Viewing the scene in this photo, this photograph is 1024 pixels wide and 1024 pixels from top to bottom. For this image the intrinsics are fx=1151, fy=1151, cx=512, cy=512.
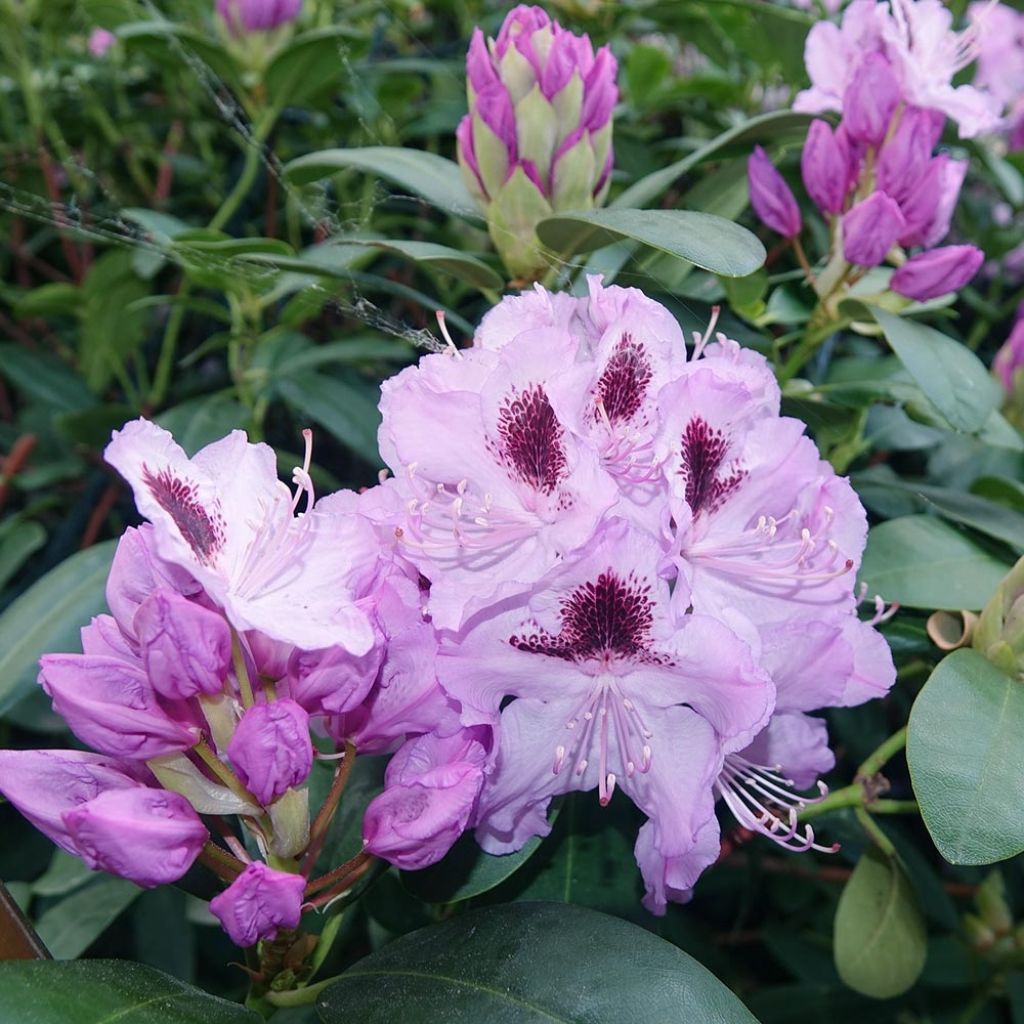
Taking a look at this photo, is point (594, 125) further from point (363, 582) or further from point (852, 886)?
point (852, 886)

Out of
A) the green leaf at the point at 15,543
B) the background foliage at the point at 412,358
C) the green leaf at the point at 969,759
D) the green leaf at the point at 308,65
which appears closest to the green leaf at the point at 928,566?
the background foliage at the point at 412,358

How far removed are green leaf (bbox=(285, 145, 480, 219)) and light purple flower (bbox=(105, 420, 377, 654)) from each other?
1.16 ft

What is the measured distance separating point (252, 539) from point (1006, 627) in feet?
1.67

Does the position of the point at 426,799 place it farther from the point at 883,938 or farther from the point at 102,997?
the point at 883,938

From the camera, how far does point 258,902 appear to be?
59 cm

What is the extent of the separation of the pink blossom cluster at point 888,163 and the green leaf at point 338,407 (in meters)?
0.47

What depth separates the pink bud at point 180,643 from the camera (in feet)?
1.86

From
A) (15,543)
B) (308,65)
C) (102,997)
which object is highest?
(308,65)

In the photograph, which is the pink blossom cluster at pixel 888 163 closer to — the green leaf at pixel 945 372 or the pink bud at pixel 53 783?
the green leaf at pixel 945 372

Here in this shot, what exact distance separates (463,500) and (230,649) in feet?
0.58

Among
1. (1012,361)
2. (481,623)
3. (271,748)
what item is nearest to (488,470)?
(481,623)

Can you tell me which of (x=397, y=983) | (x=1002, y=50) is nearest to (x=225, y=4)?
(x=397, y=983)

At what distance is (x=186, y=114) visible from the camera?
181 centimetres

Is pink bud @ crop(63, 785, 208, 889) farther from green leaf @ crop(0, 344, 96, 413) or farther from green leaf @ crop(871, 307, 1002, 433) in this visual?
green leaf @ crop(0, 344, 96, 413)
